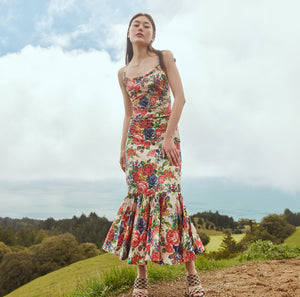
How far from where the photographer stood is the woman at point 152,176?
10.5ft

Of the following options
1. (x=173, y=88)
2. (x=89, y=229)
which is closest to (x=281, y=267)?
(x=173, y=88)

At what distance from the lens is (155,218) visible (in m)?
3.21

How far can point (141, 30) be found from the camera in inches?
146

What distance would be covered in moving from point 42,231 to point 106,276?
35.1 meters

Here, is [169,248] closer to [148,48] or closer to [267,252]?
[148,48]

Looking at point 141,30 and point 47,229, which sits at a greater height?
point 141,30

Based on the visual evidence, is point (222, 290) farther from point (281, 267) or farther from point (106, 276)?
point (281, 267)

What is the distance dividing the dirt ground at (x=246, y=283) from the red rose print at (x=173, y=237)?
1049 millimetres

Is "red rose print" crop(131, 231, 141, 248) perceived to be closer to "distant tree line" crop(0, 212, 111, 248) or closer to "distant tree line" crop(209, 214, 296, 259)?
"distant tree line" crop(209, 214, 296, 259)

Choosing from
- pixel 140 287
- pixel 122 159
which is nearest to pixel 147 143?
pixel 122 159

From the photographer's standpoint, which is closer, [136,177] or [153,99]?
[136,177]

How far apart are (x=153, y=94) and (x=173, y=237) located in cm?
162

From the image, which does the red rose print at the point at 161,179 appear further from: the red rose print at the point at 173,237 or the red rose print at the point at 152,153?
the red rose print at the point at 173,237

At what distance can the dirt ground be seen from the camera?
3.89m
